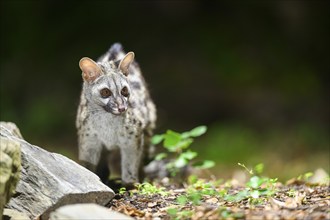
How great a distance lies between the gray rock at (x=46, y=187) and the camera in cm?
621

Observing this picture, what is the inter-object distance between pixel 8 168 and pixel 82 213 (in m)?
0.73

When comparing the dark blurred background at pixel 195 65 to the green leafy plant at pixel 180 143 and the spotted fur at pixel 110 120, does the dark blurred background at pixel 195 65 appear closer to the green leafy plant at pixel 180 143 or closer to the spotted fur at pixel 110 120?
the green leafy plant at pixel 180 143

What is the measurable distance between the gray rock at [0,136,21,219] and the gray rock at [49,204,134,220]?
45 centimetres

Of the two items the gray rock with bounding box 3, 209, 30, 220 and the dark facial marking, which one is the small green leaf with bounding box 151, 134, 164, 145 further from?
the gray rock with bounding box 3, 209, 30, 220

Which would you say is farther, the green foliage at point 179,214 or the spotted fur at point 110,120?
the spotted fur at point 110,120

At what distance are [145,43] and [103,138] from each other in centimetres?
993

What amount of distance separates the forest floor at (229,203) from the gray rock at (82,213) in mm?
637

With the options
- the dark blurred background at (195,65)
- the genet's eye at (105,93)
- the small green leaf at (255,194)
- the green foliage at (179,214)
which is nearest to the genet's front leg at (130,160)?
the genet's eye at (105,93)

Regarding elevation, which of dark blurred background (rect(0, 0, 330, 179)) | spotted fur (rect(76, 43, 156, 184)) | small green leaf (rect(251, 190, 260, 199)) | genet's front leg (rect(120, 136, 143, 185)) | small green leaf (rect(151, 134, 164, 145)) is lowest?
small green leaf (rect(251, 190, 260, 199))

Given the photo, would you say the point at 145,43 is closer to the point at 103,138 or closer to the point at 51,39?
the point at 51,39

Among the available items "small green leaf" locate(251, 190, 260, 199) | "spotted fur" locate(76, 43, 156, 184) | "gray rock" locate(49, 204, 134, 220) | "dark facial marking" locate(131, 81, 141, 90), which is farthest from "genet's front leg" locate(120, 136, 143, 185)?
"gray rock" locate(49, 204, 134, 220)

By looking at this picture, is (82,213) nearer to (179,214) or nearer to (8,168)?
(8,168)

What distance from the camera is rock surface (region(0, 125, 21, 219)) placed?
5.45m

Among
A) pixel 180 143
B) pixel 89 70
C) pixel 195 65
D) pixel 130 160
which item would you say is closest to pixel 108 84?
pixel 89 70
